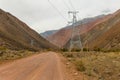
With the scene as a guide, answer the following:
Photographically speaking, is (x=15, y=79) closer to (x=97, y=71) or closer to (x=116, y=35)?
(x=97, y=71)

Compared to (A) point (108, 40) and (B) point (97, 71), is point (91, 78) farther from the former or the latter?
(A) point (108, 40)

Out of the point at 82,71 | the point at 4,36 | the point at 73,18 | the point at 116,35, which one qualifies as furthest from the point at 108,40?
the point at 82,71

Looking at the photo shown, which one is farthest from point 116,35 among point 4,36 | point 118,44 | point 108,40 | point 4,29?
point 4,29

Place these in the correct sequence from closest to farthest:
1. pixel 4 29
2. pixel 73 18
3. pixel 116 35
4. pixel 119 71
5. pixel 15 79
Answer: pixel 15 79 < pixel 119 71 < pixel 73 18 < pixel 116 35 < pixel 4 29

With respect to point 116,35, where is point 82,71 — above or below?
below

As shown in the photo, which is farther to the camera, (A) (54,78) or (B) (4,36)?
(B) (4,36)

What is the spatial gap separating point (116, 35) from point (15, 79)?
136 metres

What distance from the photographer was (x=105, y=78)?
77.6 ft

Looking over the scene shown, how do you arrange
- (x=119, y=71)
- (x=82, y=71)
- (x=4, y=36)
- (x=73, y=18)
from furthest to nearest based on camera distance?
(x=4, y=36) → (x=73, y=18) → (x=82, y=71) → (x=119, y=71)

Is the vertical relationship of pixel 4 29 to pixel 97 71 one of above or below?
above

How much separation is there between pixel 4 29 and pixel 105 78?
6995 inches

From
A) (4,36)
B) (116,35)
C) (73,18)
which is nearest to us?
(73,18)

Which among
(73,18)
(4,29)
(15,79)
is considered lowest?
(15,79)

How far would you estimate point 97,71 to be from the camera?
27.8m
